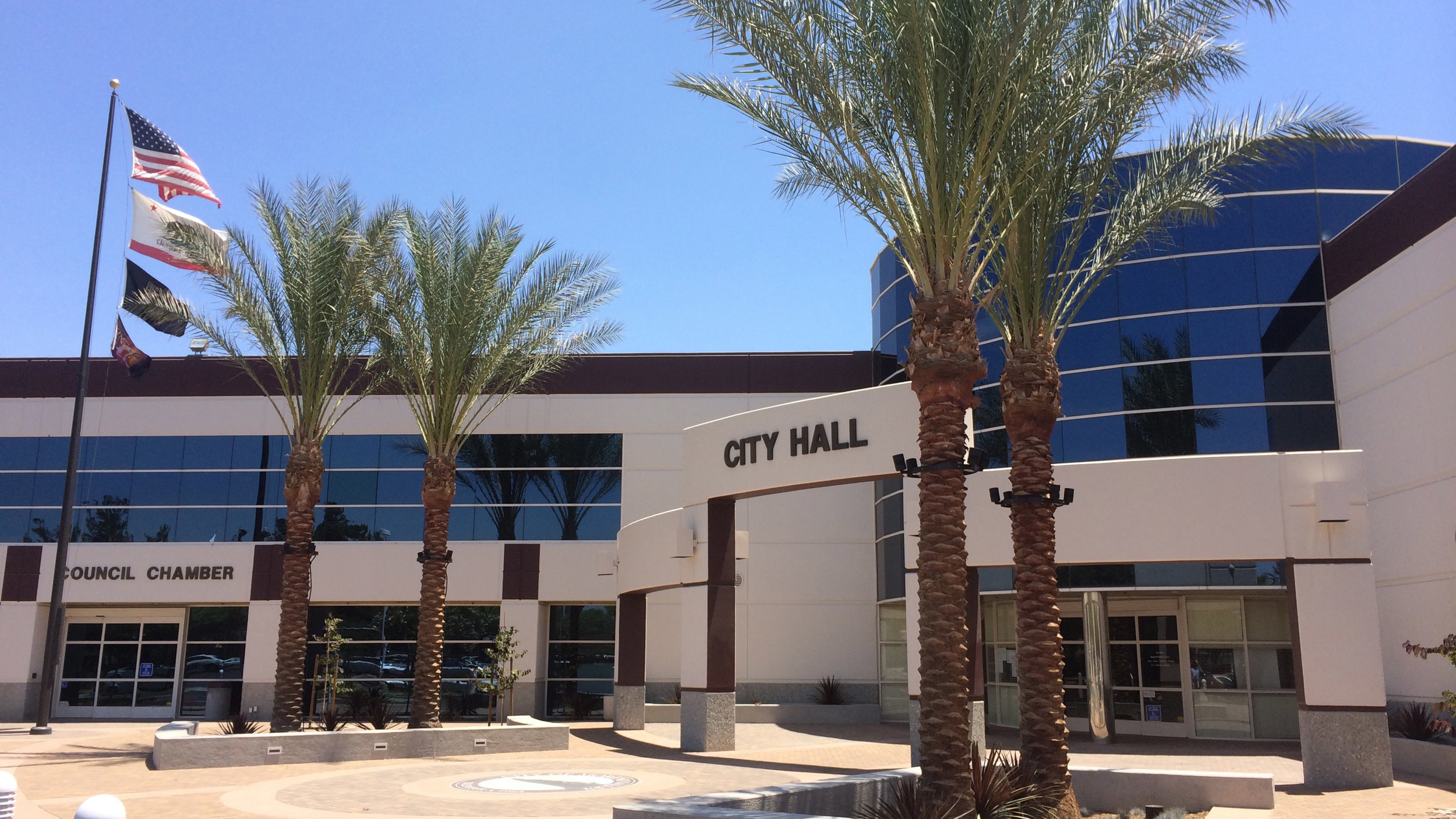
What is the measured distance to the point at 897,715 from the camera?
1147 inches

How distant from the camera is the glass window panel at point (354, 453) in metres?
32.5

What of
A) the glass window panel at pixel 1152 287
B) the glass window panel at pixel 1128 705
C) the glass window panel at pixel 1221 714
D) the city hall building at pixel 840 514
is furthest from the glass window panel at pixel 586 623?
the glass window panel at pixel 1152 287

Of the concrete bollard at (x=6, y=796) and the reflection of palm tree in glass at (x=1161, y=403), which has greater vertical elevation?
the reflection of palm tree in glass at (x=1161, y=403)

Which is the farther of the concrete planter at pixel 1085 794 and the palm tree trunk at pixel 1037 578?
the palm tree trunk at pixel 1037 578

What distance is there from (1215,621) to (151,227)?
25.5 m

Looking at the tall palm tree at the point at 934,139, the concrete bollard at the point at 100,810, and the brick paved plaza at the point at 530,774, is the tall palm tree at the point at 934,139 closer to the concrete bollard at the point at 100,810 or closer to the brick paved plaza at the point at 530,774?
the brick paved plaza at the point at 530,774

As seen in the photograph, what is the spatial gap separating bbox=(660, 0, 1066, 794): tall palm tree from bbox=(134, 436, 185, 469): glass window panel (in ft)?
86.2

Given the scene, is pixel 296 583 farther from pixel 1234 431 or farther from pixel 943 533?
pixel 1234 431

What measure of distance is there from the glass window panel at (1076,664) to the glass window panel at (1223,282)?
8208 mm

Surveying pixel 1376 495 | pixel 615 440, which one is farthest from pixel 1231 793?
pixel 615 440

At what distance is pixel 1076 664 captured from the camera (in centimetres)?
2519

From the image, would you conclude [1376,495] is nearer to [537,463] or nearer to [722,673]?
[722,673]

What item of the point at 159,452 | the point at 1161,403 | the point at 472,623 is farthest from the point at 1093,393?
the point at 159,452

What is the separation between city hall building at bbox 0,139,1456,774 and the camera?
58.9 ft
